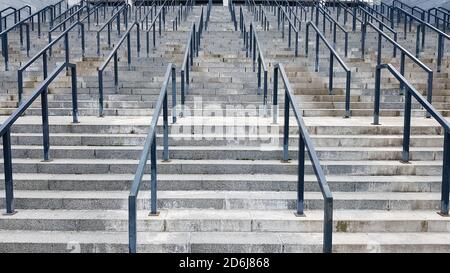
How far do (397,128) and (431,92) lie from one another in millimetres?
1650

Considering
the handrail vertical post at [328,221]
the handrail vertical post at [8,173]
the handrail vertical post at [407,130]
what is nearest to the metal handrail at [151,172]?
the handrail vertical post at [8,173]

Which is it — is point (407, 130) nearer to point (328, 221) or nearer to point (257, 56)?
point (328, 221)

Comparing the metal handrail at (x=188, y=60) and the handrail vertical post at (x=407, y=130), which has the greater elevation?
the metal handrail at (x=188, y=60)

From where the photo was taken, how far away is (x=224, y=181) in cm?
517

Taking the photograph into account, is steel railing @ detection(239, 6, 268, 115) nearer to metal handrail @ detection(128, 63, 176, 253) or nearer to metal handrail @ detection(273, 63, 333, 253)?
metal handrail @ detection(273, 63, 333, 253)

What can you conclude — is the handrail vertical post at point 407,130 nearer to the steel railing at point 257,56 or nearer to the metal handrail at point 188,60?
the steel railing at point 257,56

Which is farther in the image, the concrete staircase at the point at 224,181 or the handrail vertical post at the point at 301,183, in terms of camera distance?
the handrail vertical post at the point at 301,183

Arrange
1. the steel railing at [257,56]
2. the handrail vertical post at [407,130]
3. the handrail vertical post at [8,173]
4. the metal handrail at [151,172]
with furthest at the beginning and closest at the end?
the steel railing at [257,56]
the handrail vertical post at [407,130]
the handrail vertical post at [8,173]
the metal handrail at [151,172]

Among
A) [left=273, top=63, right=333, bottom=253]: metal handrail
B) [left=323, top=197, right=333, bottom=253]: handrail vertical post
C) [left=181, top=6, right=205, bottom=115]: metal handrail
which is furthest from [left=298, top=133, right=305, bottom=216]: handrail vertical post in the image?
[left=181, top=6, right=205, bottom=115]: metal handrail

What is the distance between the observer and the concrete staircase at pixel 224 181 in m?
4.34

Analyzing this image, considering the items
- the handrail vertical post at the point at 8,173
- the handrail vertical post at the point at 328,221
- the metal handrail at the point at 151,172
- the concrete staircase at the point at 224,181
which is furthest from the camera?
the handrail vertical post at the point at 8,173

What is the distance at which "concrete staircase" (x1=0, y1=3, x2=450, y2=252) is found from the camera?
4.34 meters

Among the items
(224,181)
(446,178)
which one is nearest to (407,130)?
(446,178)
